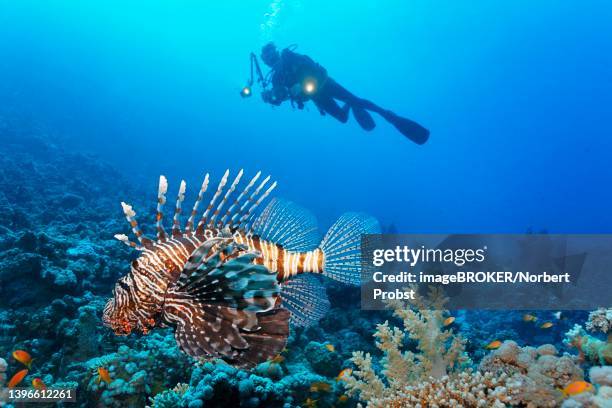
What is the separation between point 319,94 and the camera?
10.9 m

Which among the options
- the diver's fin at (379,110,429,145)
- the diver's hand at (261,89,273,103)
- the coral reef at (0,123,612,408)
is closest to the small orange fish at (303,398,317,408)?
the coral reef at (0,123,612,408)

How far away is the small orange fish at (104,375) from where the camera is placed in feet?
10.7

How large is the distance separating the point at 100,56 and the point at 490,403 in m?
110

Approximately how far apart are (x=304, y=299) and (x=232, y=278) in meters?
1.23

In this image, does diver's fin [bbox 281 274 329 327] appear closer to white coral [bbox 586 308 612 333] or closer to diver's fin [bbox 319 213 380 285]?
diver's fin [bbox 319 213 380 285]

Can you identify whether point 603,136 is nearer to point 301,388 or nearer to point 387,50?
point 387,50

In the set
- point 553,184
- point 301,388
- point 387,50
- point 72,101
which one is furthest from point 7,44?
point 553,184

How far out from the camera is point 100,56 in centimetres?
9250

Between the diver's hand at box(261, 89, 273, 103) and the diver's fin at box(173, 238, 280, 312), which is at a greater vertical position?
the diver's hand at box(261, 89, 273, 103)

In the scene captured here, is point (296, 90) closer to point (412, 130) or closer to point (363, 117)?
point (363, 117)

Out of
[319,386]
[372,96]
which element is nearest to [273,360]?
[319,386]

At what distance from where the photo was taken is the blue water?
72438 millimetres

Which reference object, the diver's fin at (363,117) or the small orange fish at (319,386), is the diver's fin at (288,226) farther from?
the diver's fin at (363,117)

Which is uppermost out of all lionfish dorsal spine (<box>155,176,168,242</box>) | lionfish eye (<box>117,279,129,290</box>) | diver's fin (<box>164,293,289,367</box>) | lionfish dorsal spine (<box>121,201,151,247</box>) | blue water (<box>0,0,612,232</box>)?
blue water (<box>0,0,612,232</box>)
